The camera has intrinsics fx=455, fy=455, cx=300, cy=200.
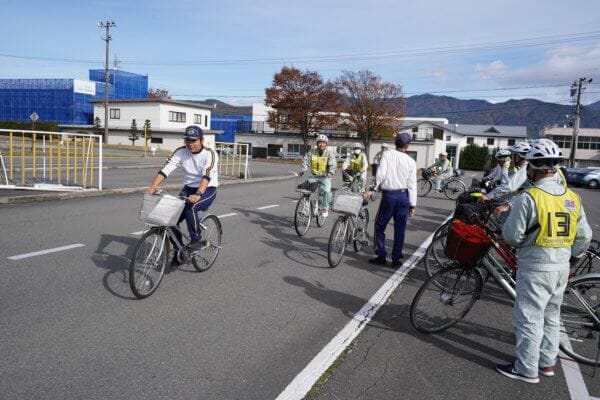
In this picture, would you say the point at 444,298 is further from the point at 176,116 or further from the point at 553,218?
the point at 176,116

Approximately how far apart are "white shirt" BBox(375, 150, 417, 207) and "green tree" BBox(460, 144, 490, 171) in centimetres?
5777

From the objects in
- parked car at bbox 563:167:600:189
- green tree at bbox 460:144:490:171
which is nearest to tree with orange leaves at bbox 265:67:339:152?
green tree at bbox 460:144:490:171

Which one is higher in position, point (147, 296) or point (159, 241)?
point (159, 241)

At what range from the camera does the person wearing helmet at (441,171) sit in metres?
18.3

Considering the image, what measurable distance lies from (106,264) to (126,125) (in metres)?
55.5

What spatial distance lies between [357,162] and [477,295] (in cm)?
664

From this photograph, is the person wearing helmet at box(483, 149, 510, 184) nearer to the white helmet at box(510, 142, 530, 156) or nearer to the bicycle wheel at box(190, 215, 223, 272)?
the white helmet at box(510, 142, 530, 156)

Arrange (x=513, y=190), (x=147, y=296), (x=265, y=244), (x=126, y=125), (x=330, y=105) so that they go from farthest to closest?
(x=126, y=125), (x=330, y=105), (x=265, y=244), (x=513, y=190), (x=147, y=296)

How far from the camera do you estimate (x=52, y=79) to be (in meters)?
66.9

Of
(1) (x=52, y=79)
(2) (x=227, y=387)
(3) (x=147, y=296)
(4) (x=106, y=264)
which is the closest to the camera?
(2) (x=227, y=387)

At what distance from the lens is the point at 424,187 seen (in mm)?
18672

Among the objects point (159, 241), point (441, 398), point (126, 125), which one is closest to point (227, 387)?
point (441, 398)

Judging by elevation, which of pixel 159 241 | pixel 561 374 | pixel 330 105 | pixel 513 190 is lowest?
pixel 561 374

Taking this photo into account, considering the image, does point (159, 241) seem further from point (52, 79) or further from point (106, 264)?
point (52, 79)
